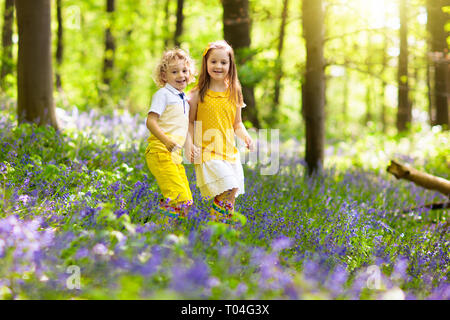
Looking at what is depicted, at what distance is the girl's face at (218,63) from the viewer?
4066 millimetres

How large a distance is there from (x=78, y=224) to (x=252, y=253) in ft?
4.25

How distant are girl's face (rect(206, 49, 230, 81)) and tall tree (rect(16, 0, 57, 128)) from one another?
3.16 m

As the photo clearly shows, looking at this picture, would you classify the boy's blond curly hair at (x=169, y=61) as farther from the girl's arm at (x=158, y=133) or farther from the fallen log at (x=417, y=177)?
the fallen log at (x=417, y=177)

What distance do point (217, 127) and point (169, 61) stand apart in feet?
2.31

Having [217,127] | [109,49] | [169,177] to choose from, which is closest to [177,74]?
[217,127]

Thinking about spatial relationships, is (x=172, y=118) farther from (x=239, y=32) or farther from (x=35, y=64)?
(x=239, y=32)

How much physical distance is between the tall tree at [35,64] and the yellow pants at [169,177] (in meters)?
2.94

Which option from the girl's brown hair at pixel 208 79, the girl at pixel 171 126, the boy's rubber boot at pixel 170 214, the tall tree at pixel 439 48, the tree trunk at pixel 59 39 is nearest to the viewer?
the boy's rubber boot at pixel 170 214

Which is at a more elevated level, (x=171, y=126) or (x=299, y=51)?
(x=299, y=51)

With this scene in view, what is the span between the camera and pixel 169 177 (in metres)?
3.95

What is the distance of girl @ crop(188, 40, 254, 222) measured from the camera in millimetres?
4039

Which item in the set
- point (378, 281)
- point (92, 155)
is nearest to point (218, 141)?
point (378, 281)

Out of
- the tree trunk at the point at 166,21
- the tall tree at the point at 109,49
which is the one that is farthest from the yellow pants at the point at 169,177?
the tree trunk at the point at 166,21
